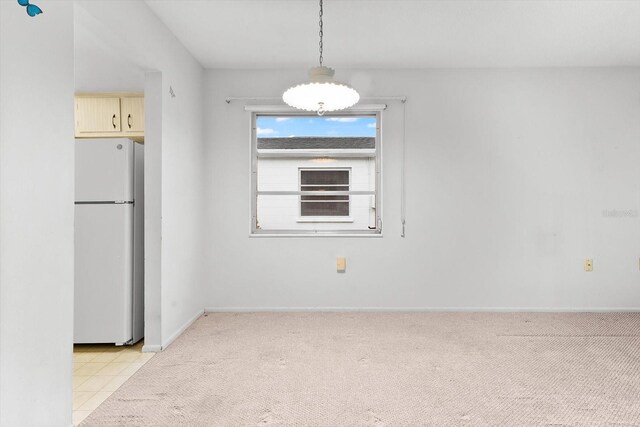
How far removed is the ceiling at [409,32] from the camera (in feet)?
8.70

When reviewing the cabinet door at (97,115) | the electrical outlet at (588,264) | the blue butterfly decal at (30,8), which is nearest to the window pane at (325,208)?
the cabinet door at (97,115)

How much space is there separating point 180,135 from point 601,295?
431cm

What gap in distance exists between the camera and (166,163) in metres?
2.91

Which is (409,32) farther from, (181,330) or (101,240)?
(181,330)

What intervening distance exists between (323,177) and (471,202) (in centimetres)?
177

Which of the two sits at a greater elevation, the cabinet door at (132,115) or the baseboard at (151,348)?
the cabinet door at (132,115)

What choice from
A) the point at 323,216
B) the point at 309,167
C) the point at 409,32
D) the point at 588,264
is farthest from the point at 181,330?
the point at 588,264

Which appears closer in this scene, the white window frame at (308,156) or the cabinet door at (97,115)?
the cabinet door at (97,115)

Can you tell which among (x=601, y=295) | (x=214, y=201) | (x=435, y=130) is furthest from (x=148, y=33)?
(x=601, y=295)

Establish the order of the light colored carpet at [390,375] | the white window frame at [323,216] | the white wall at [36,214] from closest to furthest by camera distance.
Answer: the white wall at [36,214] → the light colored carpet at [390,375] → the white window frame at [323,216]

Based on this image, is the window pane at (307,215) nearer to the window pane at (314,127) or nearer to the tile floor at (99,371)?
the window pane at (314,127)

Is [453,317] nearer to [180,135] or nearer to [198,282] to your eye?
[198,282]

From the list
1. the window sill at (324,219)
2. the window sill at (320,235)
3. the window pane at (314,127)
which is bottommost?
the window sill at (320,235)

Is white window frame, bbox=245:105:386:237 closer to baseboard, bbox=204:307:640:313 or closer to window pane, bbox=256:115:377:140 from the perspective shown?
window pane, bbox=256:115:377:140
